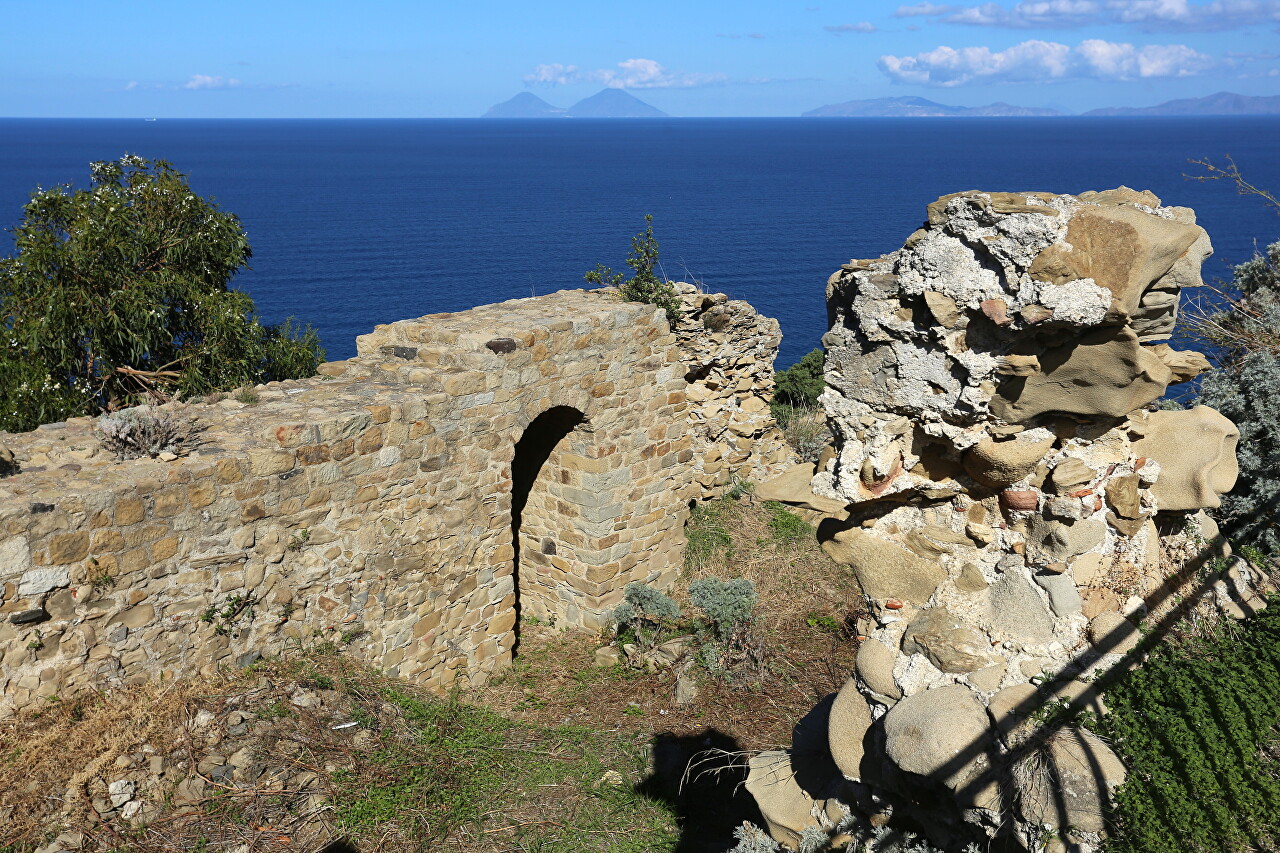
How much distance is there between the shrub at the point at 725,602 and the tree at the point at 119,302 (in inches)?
217

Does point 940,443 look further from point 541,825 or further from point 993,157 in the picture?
point 993,157

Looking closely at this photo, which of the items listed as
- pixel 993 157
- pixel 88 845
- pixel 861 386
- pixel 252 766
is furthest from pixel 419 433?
pixel 993 157

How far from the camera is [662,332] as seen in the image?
33.3 feet

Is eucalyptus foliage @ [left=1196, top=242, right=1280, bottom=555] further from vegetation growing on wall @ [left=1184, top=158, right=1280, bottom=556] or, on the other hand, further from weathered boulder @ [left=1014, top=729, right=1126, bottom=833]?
weathered boulder @ [left=1014, top=729, right=1126, bottom=833]

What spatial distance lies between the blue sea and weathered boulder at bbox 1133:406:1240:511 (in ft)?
28.7

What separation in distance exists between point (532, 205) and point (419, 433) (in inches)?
2572

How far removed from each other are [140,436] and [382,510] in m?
1.94

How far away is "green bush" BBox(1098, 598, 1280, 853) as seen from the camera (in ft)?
11.5

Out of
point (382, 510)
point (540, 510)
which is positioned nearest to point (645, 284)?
point (540, 510)

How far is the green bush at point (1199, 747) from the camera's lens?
138 inches

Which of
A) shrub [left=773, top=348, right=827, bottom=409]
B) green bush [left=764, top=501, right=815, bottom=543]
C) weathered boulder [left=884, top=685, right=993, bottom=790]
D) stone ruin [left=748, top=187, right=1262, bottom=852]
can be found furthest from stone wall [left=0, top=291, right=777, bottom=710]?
shrub [left=773, top=348, right=827, bottom=409]

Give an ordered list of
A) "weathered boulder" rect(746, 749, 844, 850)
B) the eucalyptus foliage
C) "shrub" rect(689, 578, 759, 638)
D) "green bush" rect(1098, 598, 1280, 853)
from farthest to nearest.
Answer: "shrub" rect(689, 578, 759, 638) → the eucalyptus foliage → "weathered boulder" rect(746, 749, 844, 850) → "green bush" rect(1098, 598, 1280, 853)

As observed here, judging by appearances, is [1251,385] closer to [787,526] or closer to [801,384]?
[787,526]

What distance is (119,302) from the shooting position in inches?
373
